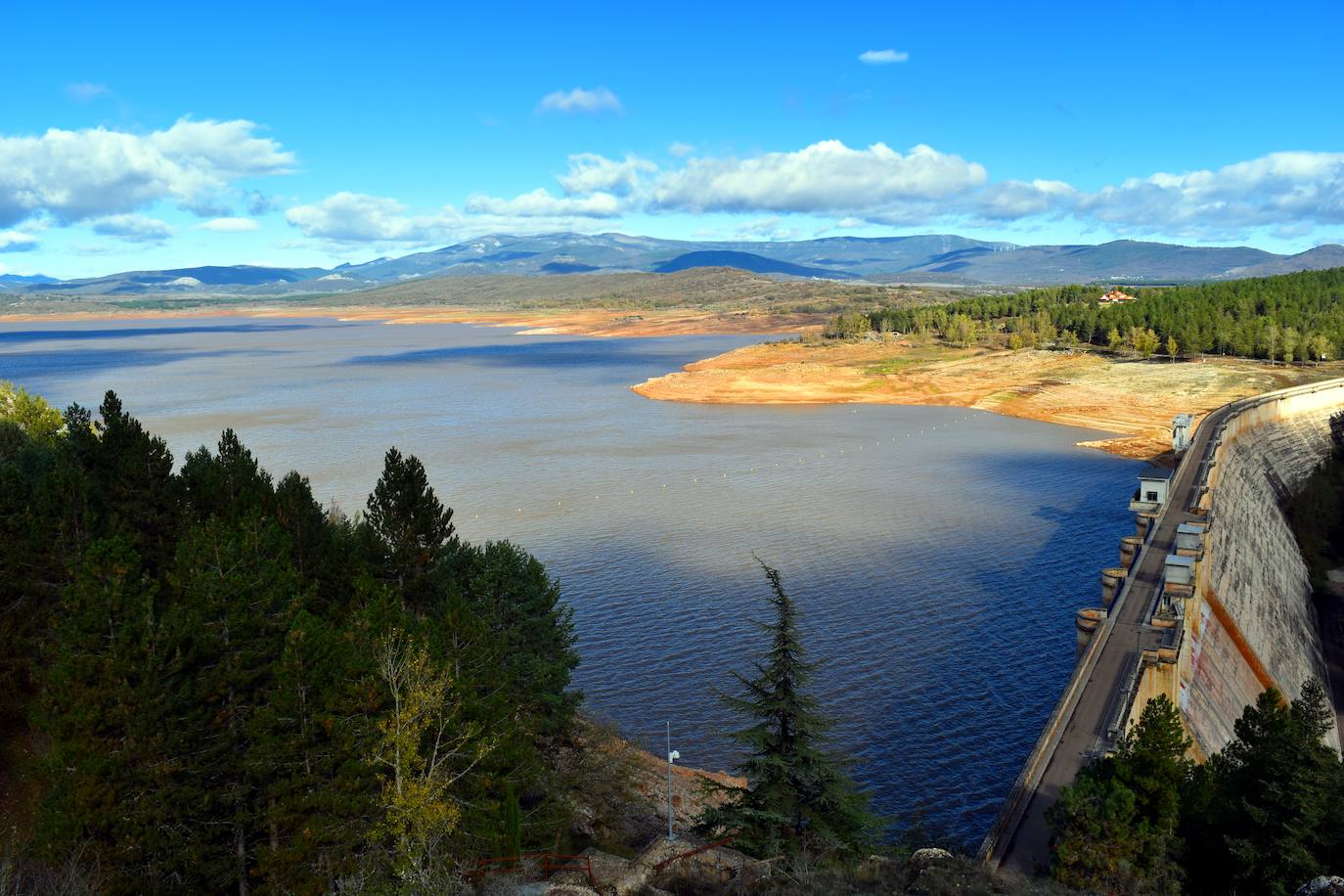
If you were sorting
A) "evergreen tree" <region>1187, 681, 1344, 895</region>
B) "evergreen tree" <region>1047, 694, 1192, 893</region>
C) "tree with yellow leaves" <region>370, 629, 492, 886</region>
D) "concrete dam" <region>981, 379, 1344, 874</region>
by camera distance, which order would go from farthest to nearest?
"concrete dam" <region>981, 379, 1344, 874</region>, "tree with yellow leaves" <region>370, 629, 492, 886</region>, "evergreen tree" <region>1047, 694, 1192, 893</region>, "evergreen tree" <region>1187, 681, 1344, 895</region>

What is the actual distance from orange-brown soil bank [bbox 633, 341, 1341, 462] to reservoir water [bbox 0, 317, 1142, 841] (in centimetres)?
686

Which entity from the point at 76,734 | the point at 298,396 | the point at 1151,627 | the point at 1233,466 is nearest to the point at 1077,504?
the point at 1233,466

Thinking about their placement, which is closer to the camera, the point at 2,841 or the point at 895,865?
the point at 895,865

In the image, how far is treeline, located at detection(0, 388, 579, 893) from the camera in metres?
23.7

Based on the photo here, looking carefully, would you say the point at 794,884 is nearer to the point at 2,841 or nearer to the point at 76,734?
the point at 76,734

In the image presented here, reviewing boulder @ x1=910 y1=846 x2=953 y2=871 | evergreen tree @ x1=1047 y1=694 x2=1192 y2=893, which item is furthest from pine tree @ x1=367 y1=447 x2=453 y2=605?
evergreen tree @ x1=1047 y1=694 x2=1192 y2=893

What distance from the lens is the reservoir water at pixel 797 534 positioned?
4269 centimetres

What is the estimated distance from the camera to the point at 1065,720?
111 ft

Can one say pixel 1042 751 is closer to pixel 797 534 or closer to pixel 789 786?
pixel 789 786

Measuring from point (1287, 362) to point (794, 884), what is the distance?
148m

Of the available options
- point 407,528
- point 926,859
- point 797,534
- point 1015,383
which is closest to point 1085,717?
point 926,859

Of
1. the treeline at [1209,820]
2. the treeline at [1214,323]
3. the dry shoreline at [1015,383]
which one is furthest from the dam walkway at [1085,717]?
the treeline at [1214,323]

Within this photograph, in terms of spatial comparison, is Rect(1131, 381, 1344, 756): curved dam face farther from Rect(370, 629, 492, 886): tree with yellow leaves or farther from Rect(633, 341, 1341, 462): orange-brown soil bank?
Rect(370, 629, 492, 886): tree with yellow leaves

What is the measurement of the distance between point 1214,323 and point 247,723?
162367 mm
